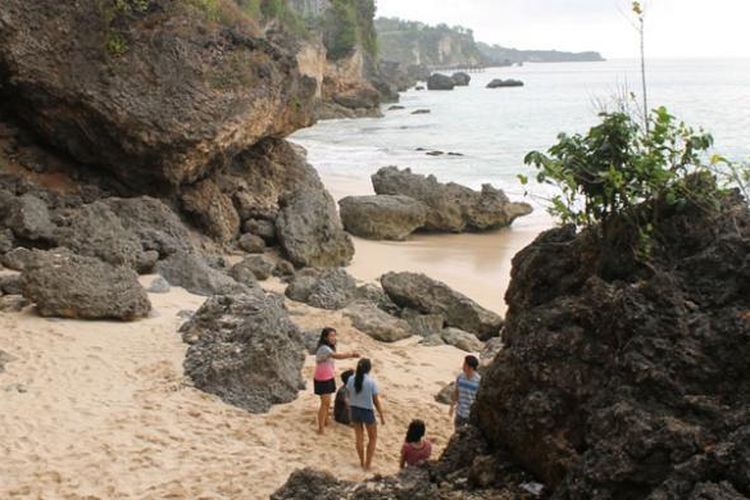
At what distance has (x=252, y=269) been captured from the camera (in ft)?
51.6

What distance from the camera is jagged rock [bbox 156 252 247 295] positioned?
44.1ft

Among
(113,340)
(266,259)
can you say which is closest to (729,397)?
(113,340)

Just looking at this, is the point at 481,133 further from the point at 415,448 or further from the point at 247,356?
the point at 415,448

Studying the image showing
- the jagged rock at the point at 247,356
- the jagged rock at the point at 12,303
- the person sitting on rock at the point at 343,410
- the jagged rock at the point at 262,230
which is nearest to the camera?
the person sitting on rock at the point at 343,410

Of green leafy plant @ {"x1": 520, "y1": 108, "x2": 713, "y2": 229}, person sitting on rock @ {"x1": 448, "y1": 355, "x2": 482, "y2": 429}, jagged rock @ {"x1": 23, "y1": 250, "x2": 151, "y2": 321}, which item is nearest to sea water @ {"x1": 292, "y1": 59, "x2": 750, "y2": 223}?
green leafy plant @ {"x1": 520, "y1": 108, "x2": 713, "y2": 229}

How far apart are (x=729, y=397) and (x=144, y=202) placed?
12.9 metres

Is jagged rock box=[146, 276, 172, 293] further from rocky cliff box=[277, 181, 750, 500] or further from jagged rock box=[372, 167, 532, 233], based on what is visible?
jagged rock box=[372, 167, 532, 233]

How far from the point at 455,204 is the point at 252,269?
9.31m

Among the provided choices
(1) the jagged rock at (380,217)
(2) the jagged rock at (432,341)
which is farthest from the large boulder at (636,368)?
(1) the jagged rock at (380,217)

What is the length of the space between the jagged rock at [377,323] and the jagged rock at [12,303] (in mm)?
4991

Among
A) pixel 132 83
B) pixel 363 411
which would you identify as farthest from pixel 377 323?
pixel 132 83

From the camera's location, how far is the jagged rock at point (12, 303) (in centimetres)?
1105

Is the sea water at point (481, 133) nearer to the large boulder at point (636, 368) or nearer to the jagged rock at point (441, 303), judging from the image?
the large boulder at point (636, 368)

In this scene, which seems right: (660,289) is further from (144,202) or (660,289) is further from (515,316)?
(144,202)
